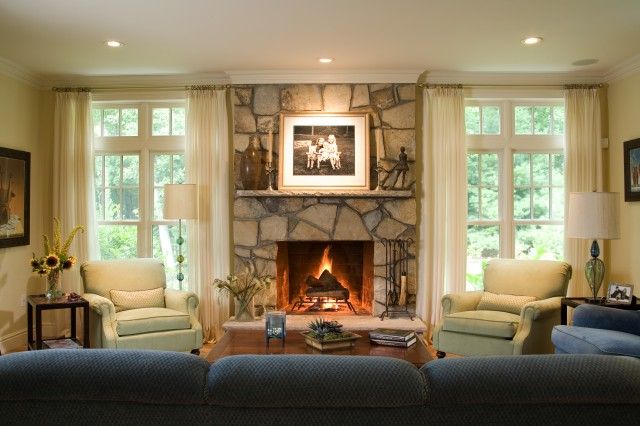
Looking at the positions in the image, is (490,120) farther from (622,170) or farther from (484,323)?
(484,323)

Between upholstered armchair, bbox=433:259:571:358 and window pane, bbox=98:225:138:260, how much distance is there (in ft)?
10.4

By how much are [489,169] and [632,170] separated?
1259mm

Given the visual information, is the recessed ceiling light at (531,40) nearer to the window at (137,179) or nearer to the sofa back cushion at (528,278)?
the sofa back cushion at (528,278)

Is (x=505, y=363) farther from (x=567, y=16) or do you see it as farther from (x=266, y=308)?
(x=266, y=308)

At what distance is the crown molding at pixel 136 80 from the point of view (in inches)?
219

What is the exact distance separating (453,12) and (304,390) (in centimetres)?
304

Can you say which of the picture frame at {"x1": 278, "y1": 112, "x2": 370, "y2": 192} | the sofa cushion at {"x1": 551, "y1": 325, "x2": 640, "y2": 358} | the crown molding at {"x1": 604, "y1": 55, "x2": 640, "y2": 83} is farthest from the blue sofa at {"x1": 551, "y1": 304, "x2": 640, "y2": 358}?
the crown molding at {"x1": 604, "y1": 55, "x2": 640, "y2": 83}

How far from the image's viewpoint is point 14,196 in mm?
5090

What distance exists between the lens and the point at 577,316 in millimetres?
3723

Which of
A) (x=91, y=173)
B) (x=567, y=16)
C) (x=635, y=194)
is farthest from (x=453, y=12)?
(x=91, y=173)

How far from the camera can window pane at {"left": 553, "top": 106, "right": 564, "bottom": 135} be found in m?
5.68

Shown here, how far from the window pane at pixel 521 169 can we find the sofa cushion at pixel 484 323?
1.64 metres

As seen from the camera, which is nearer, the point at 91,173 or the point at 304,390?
the point at 304,390

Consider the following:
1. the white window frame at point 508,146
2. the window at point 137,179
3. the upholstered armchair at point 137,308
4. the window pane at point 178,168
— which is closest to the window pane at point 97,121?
the window at point 137,179
